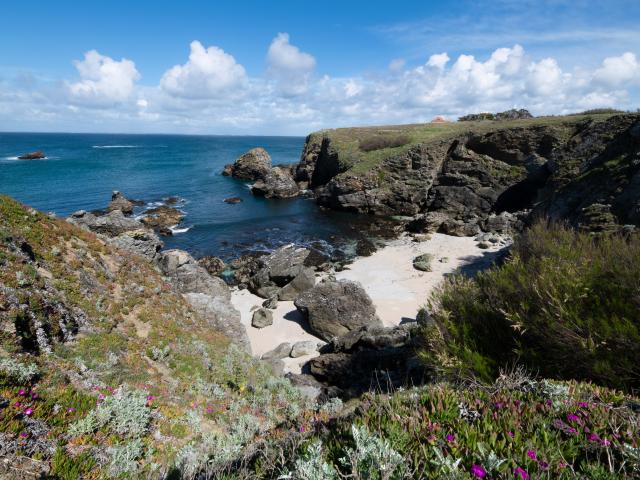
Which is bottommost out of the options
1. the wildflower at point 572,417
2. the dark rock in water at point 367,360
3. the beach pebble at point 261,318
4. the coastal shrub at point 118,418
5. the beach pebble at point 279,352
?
the beach pebble at point 279,352

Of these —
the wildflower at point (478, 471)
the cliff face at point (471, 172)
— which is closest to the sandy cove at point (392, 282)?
the cliff face at point (471, 172)

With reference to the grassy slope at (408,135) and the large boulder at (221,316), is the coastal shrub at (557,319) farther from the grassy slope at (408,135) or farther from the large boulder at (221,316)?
the grassy slope at (408,135)

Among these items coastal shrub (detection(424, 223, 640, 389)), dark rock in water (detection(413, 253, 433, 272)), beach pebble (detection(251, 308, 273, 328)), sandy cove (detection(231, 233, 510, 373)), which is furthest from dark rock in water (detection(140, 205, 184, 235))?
coastal shrub (detection(424, 223, 640, 389))

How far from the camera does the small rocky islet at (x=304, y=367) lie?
4.42 meters

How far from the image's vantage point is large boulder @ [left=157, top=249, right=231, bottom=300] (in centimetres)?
2161

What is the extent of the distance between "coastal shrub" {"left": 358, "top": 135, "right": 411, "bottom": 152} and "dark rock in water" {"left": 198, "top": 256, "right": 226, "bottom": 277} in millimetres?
43242

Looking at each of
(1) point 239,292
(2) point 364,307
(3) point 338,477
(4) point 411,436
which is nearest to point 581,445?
(4) point 411,436

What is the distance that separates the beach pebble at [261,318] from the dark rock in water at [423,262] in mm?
14062

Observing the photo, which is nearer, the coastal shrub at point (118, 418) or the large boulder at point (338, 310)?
the coastal shrub at point (118, 418)

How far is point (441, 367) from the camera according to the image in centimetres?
905

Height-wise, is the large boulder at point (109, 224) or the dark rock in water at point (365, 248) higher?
the large boulder at point (109, 224)

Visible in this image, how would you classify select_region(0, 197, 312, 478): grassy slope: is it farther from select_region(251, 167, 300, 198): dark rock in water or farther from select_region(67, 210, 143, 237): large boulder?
select_region(251, 167, 300, 198): dark rock in water

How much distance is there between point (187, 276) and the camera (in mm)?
22000

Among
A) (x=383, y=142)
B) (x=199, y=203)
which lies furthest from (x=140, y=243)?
Answer: (x=383, y=142)
